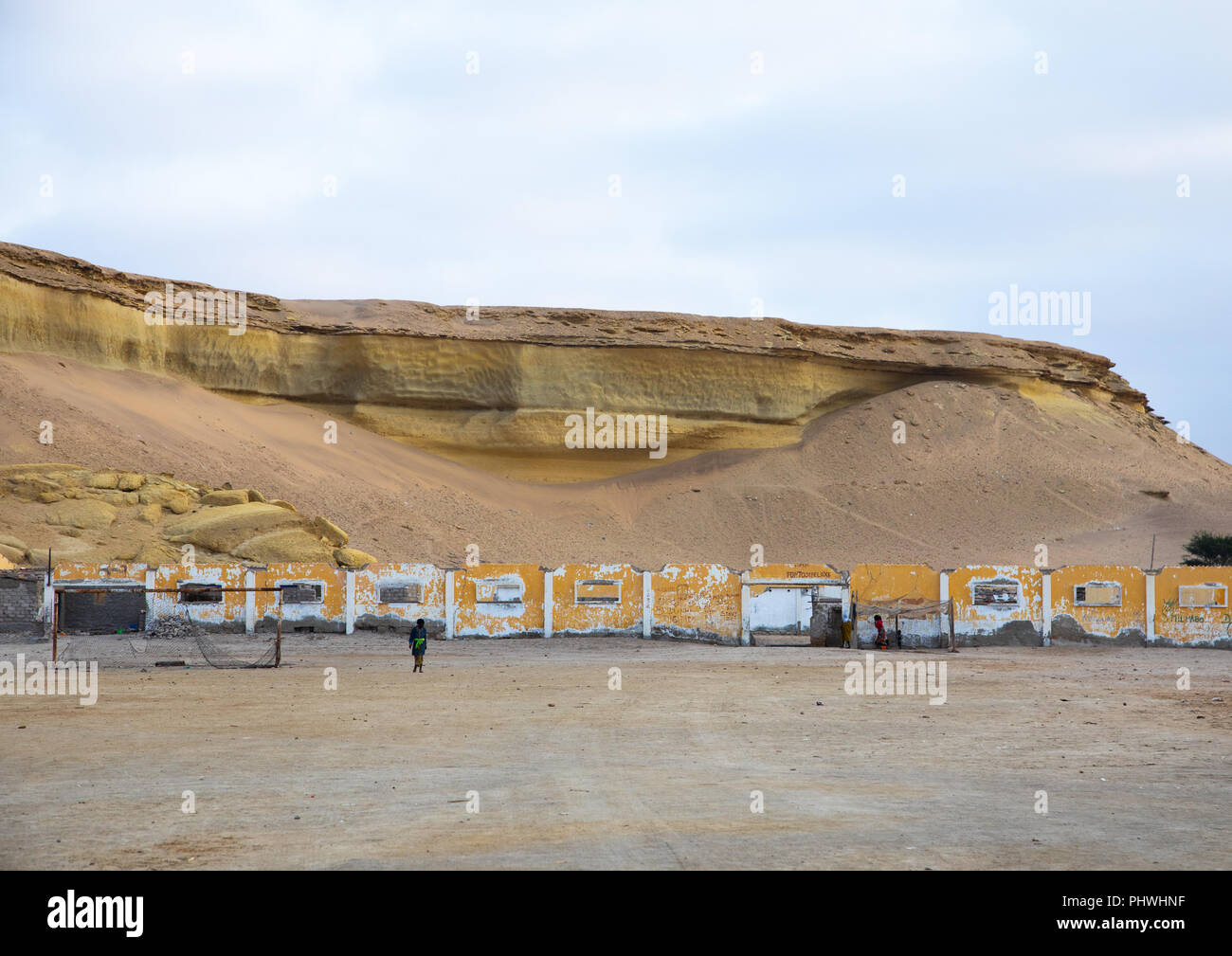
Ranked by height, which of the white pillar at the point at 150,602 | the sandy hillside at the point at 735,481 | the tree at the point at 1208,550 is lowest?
the white pillar at the point at 150,602

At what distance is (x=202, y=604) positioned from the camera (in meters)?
30.7

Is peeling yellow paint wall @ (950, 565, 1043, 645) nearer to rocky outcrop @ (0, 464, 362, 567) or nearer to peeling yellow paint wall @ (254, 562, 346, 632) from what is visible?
peeling yellow paint wall @ (254, 562, 346, 632)

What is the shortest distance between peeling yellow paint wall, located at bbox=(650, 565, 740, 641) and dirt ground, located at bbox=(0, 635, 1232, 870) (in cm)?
842

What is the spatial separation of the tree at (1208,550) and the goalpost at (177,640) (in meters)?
35.8

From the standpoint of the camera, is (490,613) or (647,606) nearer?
(647,606)

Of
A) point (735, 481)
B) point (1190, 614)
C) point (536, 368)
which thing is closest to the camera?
point (1190, 614)

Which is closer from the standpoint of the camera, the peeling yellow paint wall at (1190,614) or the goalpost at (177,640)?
the goalpost at (177,640)

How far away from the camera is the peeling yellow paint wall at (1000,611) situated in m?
30.0

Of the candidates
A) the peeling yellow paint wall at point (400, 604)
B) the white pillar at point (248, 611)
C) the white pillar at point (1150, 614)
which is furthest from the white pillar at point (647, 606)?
the white pillar at point (1150, 614)

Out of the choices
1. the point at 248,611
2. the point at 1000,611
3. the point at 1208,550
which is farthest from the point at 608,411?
the point at 1000,611

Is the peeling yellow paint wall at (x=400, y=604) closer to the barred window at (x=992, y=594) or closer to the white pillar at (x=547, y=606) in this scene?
the white pillar at (x=547, y=606)

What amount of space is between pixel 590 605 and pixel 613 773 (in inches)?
764

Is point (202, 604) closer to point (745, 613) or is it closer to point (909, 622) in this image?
point (745, 613)

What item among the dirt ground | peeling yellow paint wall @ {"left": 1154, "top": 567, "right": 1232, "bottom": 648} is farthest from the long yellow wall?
the dirt ground
